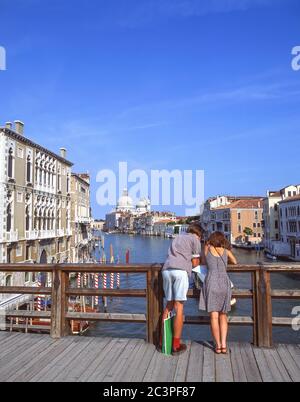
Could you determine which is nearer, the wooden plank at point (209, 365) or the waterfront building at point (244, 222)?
the wooden plank at point (209, 365)

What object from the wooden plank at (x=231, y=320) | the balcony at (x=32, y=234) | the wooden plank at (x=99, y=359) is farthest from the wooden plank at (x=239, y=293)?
the balcony at (x=32, y=234)

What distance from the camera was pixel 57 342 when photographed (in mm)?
6207

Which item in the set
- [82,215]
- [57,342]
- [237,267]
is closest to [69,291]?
[57,342]

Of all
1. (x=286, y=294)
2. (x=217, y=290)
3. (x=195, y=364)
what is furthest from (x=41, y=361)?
(x=286, y=294)

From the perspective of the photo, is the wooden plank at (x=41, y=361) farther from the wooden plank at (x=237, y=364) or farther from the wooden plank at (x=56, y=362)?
the wooden plank at (x=237, y=364)

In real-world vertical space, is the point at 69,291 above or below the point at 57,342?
above

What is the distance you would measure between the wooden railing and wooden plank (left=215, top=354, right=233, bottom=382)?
0.75 m

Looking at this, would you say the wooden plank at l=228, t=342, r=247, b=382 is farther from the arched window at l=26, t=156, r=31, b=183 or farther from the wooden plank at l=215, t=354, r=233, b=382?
the arched window at l=26, t=156, r=31, b=183

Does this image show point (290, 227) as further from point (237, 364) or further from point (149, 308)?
point (237, 364)

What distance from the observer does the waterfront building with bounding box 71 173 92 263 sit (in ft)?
170

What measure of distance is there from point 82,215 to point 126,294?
5407cm

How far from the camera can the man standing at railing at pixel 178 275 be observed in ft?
18.0
